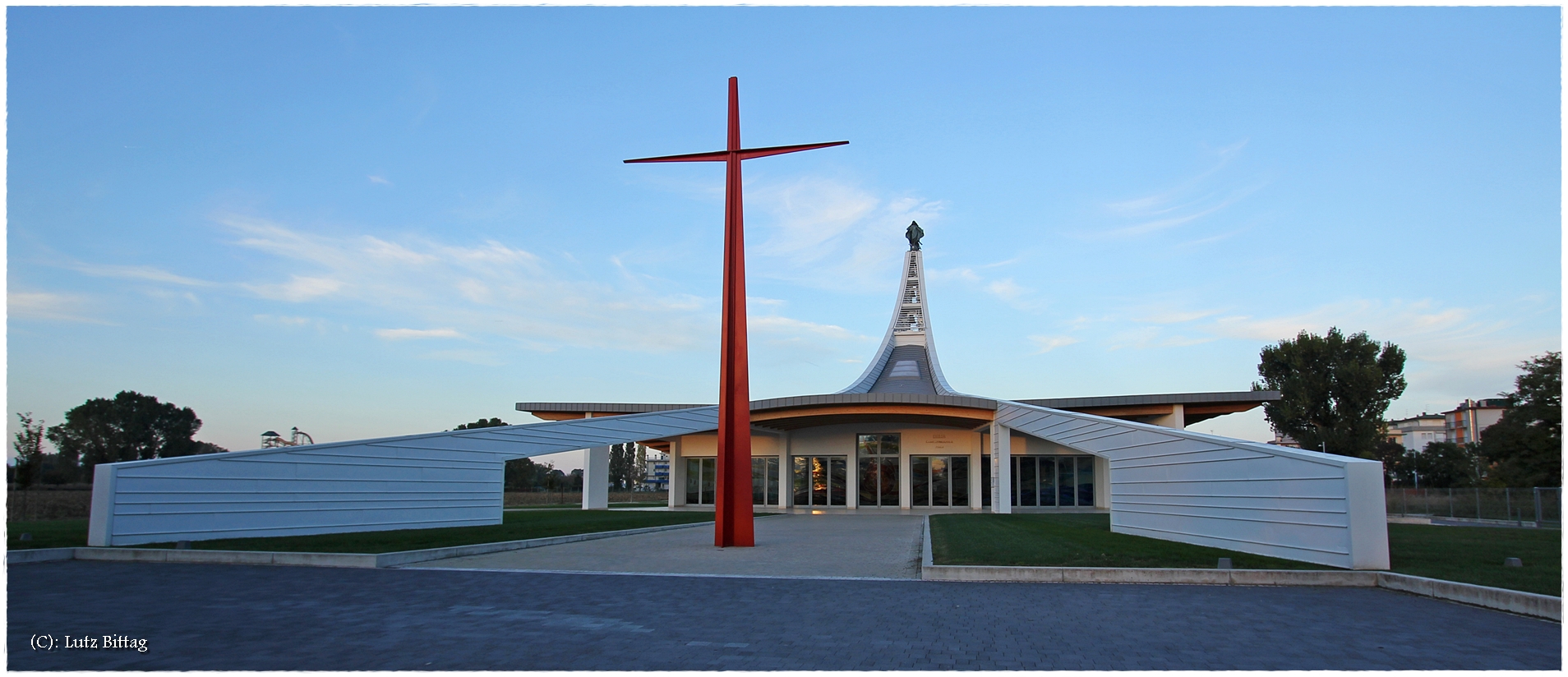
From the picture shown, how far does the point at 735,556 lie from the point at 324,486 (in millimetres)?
9400

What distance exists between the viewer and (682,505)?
128ft

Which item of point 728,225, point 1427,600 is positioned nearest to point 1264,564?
point 1427,600

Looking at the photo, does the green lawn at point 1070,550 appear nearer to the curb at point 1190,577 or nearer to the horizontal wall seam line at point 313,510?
the curb at point 1190,577

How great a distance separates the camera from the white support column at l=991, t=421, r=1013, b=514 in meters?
31.3

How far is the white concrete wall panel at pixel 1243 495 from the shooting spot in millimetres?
11008

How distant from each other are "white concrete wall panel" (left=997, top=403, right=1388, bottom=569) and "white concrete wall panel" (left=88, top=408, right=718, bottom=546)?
1429 cm

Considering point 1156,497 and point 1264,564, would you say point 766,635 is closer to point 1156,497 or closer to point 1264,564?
point 1264,564

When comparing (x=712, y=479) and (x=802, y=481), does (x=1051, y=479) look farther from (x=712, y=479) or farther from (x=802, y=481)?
(x=712, y=479)

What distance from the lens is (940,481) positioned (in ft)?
121

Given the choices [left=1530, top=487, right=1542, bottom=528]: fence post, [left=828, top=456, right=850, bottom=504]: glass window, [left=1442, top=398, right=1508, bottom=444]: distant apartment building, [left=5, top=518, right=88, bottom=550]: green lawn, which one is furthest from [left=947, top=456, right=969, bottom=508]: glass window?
[left=1442, top=398, right=1508, bottom=444]: distant apartment building

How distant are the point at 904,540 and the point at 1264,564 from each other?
24.7 ft

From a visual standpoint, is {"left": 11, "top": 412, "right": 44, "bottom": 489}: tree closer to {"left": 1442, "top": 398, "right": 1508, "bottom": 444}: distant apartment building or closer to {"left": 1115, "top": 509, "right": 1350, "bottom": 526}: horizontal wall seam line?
{"left": 1115, "top": 509, "right": 1350, "bottom": 526}: horizontal wall seam line

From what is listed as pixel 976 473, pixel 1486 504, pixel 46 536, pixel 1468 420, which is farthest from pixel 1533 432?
pixel 1468 420

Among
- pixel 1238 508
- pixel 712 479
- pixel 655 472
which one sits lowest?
pixel 655 472
